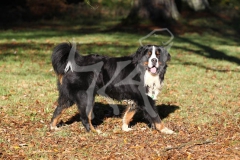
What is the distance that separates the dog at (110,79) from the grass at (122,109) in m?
0.49

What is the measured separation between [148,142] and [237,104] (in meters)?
4.02

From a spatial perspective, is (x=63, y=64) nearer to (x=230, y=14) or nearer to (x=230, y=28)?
(x=230, y=28)

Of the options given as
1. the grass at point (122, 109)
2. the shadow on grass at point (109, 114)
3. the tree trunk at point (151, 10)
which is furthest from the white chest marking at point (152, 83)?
the tree trunk at point (151, 10)

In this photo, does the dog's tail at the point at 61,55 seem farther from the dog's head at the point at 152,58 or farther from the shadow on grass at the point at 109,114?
the shadow on grass at the point at 109,114

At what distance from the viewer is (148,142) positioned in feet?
25.4

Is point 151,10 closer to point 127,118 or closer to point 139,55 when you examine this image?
point 127,118

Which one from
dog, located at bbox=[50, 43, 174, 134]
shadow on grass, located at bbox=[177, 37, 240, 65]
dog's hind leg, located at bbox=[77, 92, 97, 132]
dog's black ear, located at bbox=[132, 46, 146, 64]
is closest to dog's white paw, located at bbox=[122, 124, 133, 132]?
dog, located at bbox=[50, 43, 174, 134]

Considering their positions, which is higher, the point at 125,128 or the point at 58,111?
the point at 58,111

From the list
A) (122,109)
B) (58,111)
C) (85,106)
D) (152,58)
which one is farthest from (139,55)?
(122,109)

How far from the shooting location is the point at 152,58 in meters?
8.06

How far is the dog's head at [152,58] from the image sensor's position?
8.09m

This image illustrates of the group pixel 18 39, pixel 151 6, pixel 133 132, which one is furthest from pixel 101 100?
pixel 151 6

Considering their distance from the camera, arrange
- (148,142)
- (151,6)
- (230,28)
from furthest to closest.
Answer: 1. (230,28)
2. (151,6)
3. (148,142)

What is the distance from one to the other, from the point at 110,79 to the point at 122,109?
204cm
